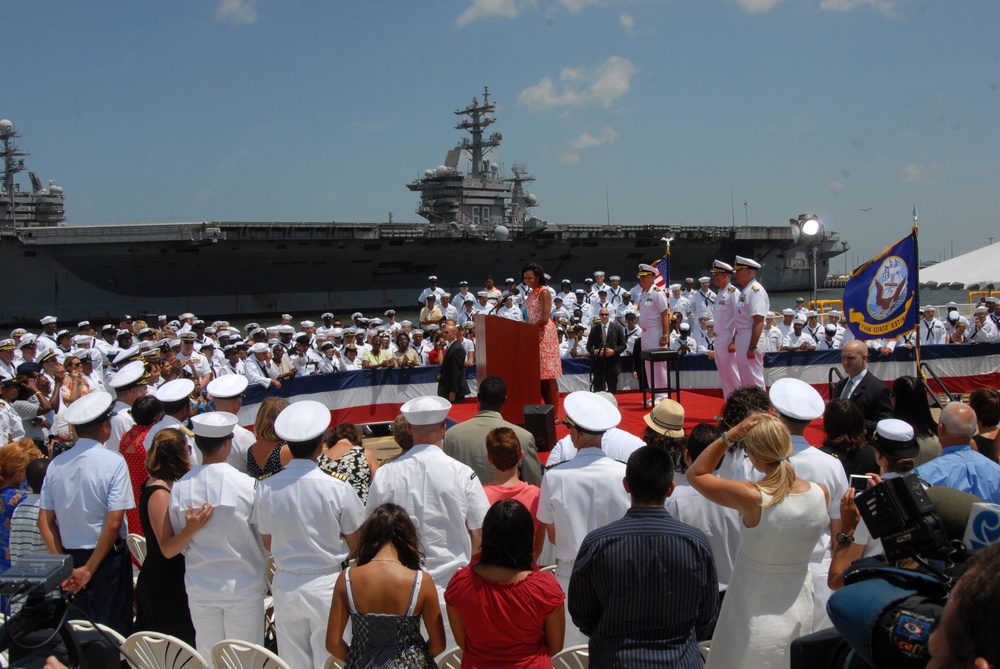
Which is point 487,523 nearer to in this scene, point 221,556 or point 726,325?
point 221,556

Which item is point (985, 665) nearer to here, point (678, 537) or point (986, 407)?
point (678, 537)

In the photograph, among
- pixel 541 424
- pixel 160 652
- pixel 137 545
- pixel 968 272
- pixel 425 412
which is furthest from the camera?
pixel 968 272

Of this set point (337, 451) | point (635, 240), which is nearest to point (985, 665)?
point (337, 451)

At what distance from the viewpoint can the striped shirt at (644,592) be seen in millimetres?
2562

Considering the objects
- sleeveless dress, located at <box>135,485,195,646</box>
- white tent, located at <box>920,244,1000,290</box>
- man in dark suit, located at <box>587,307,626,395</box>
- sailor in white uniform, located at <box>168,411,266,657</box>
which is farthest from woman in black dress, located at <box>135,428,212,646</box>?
white tent, located at <box>920,244,1000,290</box>

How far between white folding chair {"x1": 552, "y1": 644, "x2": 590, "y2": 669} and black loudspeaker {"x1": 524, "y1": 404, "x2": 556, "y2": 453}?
411 centimetres

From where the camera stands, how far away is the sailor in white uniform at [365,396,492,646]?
11.8ft

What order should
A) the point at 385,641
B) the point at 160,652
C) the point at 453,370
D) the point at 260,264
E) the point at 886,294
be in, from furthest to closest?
the point at 260,264 < the point at 453,370 < the point at 886,294 < the point at 160,652 < the point at 385,641

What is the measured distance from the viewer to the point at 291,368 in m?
11.1

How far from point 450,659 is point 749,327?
6007 mm

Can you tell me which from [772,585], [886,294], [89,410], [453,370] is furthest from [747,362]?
[89,410]

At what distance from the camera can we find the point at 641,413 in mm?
9789

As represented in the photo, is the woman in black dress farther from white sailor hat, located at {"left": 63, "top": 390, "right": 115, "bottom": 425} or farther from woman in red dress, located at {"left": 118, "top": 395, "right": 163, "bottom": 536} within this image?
woman in red dress, located at {"left": 118, "top": 395, "right": 163, "bottom": 536}

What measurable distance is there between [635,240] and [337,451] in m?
48.2
